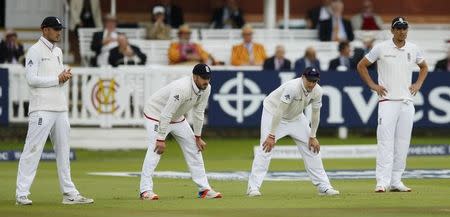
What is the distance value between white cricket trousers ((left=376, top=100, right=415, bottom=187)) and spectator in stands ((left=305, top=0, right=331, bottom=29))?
1346 centimetres

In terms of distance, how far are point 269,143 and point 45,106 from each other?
2628 mm

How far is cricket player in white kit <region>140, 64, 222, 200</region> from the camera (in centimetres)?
1516

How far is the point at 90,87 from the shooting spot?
25.2m

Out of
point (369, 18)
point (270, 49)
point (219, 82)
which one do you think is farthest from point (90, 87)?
point (369, 18)

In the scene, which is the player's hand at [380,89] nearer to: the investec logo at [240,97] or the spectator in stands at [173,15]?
the investec logo at [240,97]

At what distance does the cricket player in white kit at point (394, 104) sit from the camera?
640 inches

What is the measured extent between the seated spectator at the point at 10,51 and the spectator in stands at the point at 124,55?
1823 mm

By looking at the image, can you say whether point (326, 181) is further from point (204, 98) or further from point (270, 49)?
point (270, 49)

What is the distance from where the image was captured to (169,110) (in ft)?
Answer: 49.7

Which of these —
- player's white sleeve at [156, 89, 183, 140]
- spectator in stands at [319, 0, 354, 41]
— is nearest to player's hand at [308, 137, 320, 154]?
player's white sleeve at [156, 89, 183, 140]

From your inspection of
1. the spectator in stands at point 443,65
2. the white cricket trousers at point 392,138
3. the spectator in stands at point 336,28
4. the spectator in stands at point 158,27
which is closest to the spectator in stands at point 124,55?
the spectator in stands at point 158,27

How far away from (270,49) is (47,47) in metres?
14.6

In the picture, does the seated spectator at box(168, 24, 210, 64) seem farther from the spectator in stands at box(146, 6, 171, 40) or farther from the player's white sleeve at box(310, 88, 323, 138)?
the player's white sleeve at box(310, 88, 323, 138)

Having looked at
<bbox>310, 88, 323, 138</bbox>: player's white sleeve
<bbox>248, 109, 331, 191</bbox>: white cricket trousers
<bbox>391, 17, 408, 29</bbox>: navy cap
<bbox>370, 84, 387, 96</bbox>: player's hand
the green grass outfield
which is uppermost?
<bbox>391, 17, 408, 29</bbox>: navy cap
